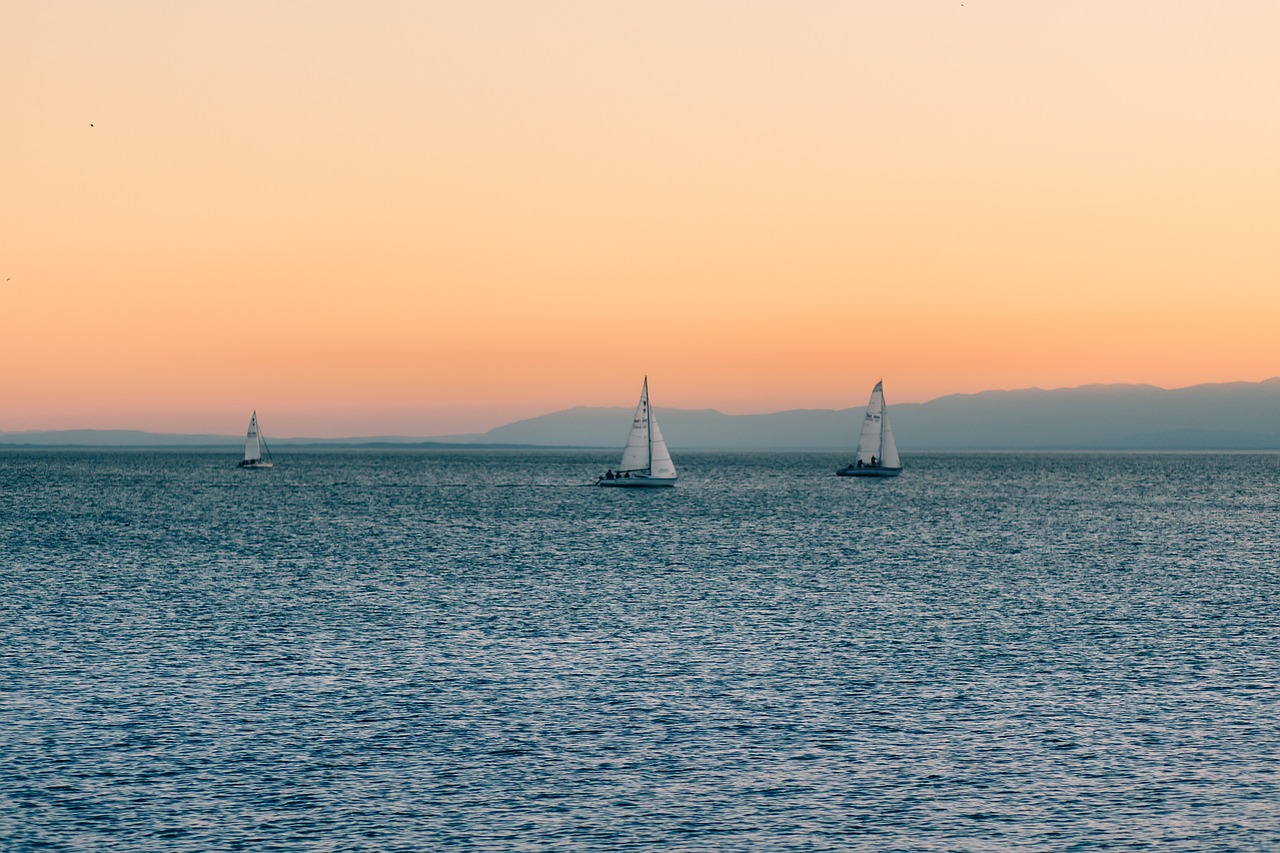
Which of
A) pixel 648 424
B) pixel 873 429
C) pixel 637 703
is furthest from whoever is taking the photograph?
pixel 873 429

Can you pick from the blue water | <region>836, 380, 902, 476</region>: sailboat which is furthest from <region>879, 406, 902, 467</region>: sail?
the blue water

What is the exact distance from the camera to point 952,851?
73.5 ft

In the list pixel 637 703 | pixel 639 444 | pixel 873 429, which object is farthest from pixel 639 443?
pixel 637 703

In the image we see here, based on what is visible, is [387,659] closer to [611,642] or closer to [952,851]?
[611,642]

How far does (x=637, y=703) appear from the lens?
34719 millimetres

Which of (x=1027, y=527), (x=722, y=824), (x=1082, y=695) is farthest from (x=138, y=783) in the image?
(x=1027, y=527)

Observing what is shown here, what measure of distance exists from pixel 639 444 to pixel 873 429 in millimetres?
48193

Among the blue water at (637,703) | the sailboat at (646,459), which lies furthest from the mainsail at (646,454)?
the blue water at (637,703)

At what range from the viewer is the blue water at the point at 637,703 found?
79.4 feet

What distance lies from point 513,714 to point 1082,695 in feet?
50.2

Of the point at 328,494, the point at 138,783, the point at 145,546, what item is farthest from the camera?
the point at 328,494

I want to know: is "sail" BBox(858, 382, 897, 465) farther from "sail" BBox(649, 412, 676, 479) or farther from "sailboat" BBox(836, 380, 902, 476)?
"sail" BBox(649, 412, 676, 479)

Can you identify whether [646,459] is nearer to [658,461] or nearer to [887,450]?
[658,461]

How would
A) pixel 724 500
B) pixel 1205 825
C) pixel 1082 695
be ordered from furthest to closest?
pixel 724 500, pixel 1082 695, pixel 1205 825
